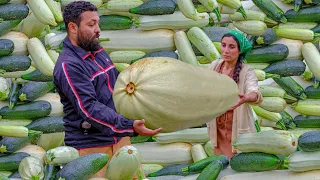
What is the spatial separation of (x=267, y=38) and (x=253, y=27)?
0.18 meters

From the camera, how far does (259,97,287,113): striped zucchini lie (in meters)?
7.46

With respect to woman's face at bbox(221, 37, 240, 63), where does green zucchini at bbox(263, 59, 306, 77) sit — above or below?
below

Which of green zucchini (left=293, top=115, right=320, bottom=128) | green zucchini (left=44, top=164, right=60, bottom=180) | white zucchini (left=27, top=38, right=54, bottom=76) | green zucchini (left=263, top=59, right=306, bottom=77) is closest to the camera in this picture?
green zucchini (left=44, top=164, right=60, bottom=180)

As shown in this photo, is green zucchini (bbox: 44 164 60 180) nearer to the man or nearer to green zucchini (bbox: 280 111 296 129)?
the man

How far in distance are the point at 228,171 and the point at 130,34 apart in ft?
7.72

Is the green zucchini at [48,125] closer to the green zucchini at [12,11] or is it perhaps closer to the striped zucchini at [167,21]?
the green zucchini at [12,11]

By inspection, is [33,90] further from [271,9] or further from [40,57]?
[271,9]

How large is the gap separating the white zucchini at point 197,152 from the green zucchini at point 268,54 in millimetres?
827

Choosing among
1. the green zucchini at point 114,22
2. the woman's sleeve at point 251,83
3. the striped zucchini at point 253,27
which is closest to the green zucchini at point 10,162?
the green zucchini at point 114,22

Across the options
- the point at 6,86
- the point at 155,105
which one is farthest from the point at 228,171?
Result: the point at 6,86

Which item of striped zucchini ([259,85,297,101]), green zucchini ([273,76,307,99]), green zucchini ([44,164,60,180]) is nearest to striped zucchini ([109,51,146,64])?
striped zucchini ([259,85,297,101])

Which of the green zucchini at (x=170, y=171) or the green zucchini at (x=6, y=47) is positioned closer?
the green zucchini at (x=170, y=171)

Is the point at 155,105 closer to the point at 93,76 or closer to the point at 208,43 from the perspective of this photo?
the point at 93,76

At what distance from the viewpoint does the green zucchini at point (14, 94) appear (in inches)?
290
